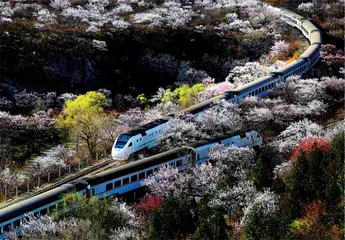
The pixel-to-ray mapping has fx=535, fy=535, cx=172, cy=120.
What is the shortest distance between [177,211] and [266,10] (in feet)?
235

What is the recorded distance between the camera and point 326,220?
3138 cm

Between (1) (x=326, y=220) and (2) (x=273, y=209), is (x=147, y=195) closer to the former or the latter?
(2) (x=273, y=209)

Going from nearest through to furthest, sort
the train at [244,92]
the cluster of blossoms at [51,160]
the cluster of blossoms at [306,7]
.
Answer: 1. the train at [244,92]
2. the cluster of blossoms at [51,160]
3. the cluster of blossoms at [306,7]

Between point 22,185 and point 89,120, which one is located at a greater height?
point 89,120

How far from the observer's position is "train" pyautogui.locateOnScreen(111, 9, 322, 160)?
43.9 meters

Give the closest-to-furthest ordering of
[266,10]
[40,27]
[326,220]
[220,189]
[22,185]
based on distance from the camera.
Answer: [326,220] → [220,189] → [22,185] → [40,27] → [266,10]

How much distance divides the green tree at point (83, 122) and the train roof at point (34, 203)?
11123mm

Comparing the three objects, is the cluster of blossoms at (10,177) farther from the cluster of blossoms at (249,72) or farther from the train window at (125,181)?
the cluster of blossoms at (249,72)

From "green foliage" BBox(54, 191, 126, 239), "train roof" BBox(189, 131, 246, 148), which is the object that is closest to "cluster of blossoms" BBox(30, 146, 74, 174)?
"green foliage" BBox(54, 191, 126, 239)

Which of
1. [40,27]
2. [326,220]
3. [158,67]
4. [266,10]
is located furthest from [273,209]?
[266,10]

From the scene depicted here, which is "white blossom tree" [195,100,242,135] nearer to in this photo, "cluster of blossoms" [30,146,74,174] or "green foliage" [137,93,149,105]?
"cluster of blossoms" [30,146,74,174]

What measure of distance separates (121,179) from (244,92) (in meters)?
23.5

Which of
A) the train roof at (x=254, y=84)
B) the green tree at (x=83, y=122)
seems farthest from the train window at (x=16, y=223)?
the train roof at (x=254, y=84)

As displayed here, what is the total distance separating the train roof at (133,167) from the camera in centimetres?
3756
